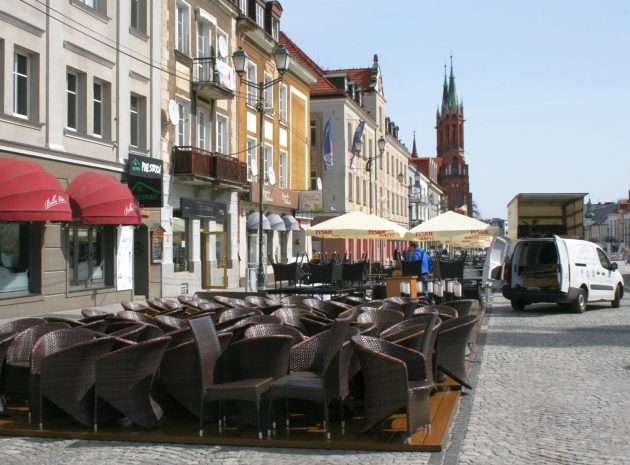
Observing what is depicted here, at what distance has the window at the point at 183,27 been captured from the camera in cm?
2787

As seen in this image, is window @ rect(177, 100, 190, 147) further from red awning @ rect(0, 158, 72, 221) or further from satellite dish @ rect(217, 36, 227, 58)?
red awning @ rect(0, 158, 72, 221)

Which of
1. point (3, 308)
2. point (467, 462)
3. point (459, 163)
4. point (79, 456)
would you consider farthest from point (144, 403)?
point (459, 163)

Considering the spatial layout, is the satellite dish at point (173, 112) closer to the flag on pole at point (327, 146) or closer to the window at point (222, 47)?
the window at point (222, 47)

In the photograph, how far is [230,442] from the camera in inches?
270

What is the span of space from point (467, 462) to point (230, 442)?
6.33 feet

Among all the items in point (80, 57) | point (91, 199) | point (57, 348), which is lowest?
point (57, 348)

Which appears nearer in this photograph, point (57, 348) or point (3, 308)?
point (57, 348)

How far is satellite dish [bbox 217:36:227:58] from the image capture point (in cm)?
3031

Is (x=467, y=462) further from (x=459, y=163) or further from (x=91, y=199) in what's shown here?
(x=459, y=163)

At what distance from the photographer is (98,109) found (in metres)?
22.7

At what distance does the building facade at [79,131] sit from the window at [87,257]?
30 mm

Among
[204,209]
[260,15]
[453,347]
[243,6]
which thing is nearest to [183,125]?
[204,209]

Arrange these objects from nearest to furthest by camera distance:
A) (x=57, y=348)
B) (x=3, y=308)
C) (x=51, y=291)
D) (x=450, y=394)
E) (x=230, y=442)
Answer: (x=230, y=442)
(x=57, y=348)
(x=450, y=394)
(x=3, y=308)
(x=51, y=291)

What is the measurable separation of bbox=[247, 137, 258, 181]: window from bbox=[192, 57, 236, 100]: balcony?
16.7ft
